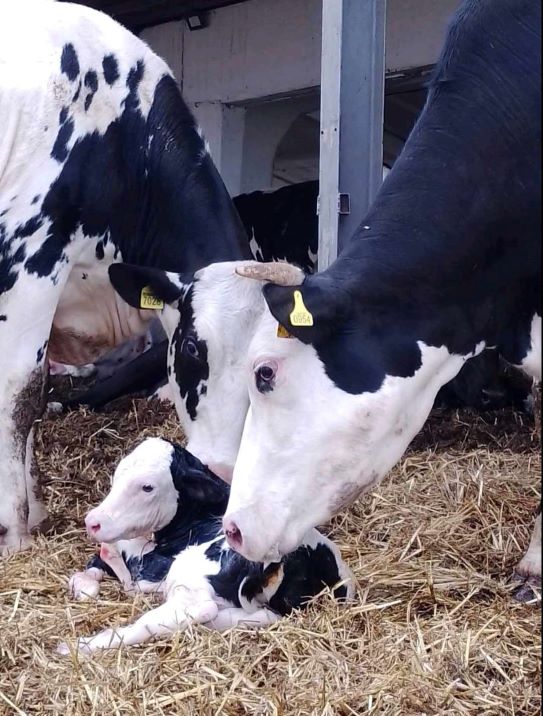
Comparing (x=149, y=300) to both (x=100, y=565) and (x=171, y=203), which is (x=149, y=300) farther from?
(x=100, y=565)

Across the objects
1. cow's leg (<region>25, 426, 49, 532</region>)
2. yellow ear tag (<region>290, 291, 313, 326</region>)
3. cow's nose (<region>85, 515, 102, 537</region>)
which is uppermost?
yellow ear tag (<region>290, 291, 313, 326</region>)

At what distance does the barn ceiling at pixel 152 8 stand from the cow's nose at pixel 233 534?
25.9ft

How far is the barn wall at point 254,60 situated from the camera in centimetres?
928

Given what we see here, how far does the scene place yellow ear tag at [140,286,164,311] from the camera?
5.16 m

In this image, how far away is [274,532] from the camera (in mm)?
3238

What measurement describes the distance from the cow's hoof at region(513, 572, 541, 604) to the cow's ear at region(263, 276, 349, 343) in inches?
52.1

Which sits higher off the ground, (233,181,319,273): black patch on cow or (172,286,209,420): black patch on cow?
(172,286,209,420): black patch on cow

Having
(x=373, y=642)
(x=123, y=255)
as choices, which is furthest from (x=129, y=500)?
(x=123, y=255)

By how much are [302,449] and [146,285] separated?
2104mm

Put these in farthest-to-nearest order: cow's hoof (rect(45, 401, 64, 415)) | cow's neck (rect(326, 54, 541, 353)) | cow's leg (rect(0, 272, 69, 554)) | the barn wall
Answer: the barn wall < cow's hoof (rect(45, 401, 64, 415)) < cow's leg (rect(0, 272, 69, 554)) < cow's neck (rect(326, 54, 541, 353))

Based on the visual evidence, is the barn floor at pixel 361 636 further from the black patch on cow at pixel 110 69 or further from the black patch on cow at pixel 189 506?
the black patch on cow at pixel 110 69

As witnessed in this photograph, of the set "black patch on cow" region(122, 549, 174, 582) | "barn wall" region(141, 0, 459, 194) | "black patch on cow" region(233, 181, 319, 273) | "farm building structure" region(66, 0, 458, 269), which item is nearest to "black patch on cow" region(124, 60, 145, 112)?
"black patch on cow" region(122, 549, 174, 582)

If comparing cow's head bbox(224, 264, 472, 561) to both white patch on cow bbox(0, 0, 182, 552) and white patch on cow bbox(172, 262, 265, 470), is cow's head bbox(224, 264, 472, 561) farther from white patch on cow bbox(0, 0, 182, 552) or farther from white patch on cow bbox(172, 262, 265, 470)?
white patch on cow bbox(0, 0, 182, 552)

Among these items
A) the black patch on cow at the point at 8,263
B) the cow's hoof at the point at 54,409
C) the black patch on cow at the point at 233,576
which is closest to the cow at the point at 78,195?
the black patch on cow at the point at 8,263
